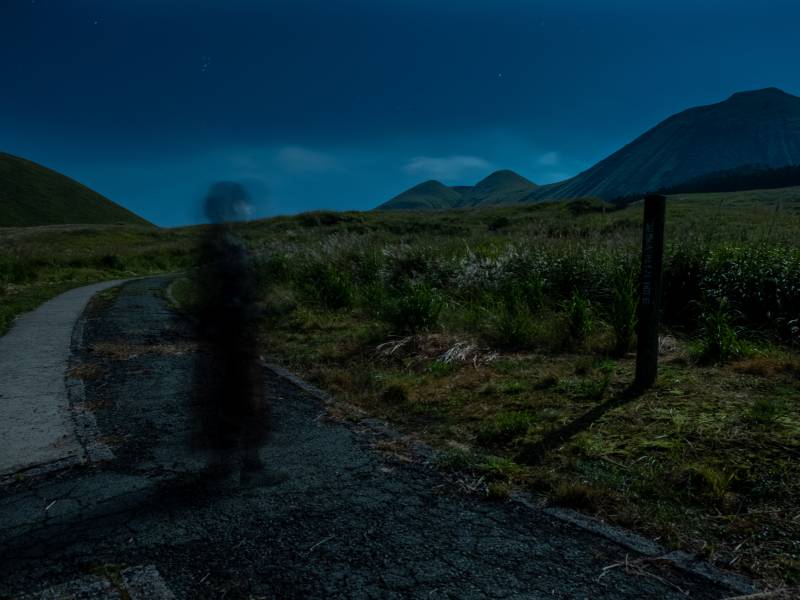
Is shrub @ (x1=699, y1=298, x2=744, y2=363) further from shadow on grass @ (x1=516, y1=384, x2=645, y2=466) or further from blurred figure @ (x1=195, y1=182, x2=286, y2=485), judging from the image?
blurred figure @ (x1=195, y1=182, x2=286, y2=485)

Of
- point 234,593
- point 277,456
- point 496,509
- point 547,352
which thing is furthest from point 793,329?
point 234,593

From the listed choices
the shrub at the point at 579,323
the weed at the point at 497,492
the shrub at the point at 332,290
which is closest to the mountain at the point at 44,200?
the shrub at the point at 332,290

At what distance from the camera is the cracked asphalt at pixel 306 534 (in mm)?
2287

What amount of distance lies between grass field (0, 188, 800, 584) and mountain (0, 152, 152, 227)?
119955mm

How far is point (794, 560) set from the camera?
2.37 m

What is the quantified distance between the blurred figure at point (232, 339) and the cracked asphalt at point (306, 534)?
18 cm

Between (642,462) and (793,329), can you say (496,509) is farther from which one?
(793,329)

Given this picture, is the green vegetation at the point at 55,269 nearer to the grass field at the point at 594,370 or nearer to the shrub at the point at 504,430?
the grass field at the point at 594,370

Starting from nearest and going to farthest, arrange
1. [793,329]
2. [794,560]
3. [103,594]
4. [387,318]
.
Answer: [103,594], [794,560], [793,329], [387,318]

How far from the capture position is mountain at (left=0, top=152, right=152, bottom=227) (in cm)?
11019

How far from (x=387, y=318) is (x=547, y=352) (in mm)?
2622

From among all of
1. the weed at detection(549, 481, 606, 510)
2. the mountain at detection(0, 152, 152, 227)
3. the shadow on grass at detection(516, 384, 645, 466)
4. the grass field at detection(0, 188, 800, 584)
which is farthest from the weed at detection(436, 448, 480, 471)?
the mountain at detection(0, 152, 152, 227)

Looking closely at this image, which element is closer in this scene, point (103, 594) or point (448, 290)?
point (103, 594)

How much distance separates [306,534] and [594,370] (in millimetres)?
3648
